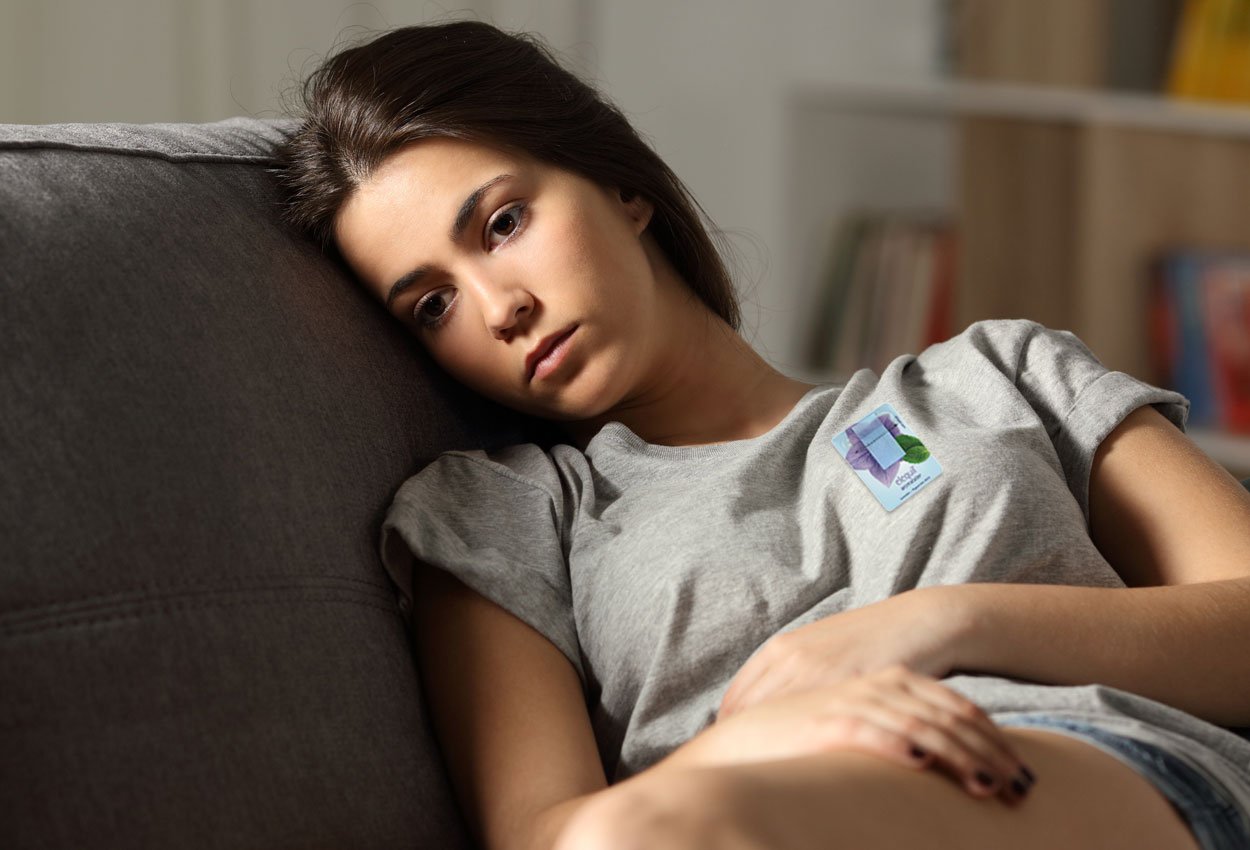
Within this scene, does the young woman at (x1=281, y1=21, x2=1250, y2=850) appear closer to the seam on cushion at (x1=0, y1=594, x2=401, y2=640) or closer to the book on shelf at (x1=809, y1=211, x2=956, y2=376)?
the seam on cushion at (x1=0, y1=594, x2=401, y2=640)

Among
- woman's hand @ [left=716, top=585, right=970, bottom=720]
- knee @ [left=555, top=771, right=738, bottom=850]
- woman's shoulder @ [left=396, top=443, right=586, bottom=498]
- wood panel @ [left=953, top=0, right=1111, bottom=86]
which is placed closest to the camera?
knee @ [left=555, top=771, right=738, bottom=850]

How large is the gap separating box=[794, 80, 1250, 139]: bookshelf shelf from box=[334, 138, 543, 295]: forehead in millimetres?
2246

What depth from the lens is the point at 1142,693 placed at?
37.7 inches

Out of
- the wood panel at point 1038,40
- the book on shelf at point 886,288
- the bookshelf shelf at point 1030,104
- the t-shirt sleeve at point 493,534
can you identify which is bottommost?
the book on shelf at point 886,288

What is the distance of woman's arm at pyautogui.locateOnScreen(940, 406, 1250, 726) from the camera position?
36.7 inches

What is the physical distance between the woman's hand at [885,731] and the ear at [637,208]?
59 cm

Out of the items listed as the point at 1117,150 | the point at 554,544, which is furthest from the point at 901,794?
the point at 1117,150

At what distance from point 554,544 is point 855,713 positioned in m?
0.38

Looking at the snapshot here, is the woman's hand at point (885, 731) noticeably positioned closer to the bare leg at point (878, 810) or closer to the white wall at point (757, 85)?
the bare leg at point (878, 810)

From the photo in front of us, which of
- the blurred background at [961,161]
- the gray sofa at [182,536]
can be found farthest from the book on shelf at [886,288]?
the gray sofa at [182,536]

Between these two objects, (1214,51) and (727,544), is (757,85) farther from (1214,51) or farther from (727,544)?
(727,544)

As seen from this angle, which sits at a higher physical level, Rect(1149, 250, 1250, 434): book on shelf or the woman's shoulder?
the woman's shoulder

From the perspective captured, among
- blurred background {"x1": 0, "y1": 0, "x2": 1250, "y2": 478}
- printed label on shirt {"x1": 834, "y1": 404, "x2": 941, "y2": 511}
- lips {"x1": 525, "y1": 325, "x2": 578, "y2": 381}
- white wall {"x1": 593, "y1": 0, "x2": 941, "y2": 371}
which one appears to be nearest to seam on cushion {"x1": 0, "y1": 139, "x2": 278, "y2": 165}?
lips {"x1": 525, "y1": 325, "x2": 578, "y2": 381}

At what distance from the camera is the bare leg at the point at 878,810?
26.7 inches
